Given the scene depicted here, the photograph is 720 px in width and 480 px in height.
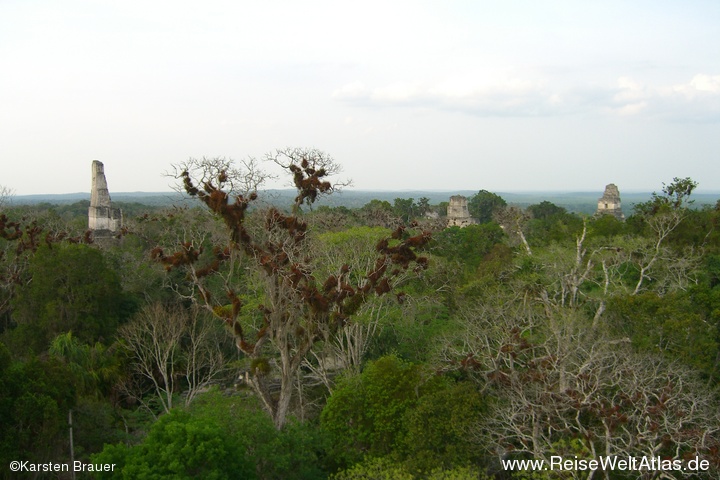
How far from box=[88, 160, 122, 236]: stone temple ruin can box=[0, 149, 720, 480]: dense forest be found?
980 cm

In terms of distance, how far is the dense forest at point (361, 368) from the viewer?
9367mm

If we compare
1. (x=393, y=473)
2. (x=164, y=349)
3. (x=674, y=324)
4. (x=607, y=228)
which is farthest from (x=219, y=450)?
(x=607, y=228)

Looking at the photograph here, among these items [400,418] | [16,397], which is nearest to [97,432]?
[16,397]

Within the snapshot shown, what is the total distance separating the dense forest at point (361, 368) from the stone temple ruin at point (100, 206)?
32.2 ft

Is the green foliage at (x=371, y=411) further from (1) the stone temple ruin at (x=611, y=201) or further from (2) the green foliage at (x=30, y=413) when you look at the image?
→ (1) the stone temple ruin at (x=611, y=201)

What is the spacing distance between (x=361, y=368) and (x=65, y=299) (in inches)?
347

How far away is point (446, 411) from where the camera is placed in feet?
34.0

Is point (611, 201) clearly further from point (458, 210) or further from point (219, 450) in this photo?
point (219, 450)

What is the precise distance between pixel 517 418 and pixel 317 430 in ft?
12.1

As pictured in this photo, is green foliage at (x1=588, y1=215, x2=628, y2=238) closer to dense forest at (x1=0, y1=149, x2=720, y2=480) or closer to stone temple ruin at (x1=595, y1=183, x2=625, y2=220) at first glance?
dense forest at (x1=0, y1=149, x2=720, y2=480)

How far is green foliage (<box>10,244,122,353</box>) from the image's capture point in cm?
1642

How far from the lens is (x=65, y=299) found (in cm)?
1686

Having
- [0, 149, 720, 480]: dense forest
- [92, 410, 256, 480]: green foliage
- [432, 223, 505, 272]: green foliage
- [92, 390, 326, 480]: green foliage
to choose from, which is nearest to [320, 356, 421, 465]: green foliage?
[0, 149, 720, 480]: dense forest

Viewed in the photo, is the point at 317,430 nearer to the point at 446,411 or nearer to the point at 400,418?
the point at 400,418
